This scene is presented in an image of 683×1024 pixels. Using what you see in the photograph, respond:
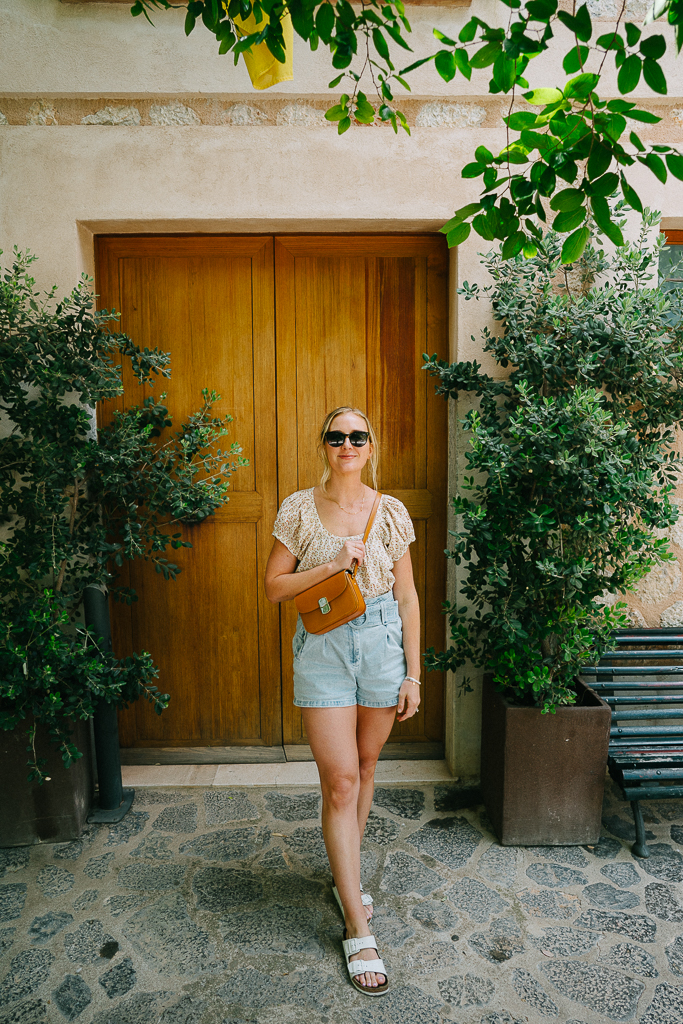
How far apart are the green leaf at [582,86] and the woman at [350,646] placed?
123 cm

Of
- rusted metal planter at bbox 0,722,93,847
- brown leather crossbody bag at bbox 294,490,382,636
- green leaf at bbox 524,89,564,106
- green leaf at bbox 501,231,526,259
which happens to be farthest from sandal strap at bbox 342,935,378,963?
green leaf at bbox 524,89,564,106

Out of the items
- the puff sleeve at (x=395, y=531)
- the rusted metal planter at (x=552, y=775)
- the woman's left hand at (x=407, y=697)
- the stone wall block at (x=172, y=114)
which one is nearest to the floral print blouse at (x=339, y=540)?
the puff sleeve at (x=395, y=531)

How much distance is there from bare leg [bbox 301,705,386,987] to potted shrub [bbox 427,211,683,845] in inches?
36.5

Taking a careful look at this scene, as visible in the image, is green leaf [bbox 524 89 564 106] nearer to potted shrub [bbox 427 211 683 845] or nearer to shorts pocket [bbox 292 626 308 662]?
potted shrub [bbox 427 211 683 845]

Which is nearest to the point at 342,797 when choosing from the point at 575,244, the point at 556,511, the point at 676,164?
the point at 556,511

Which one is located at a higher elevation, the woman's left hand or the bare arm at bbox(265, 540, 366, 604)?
the bare arm at bbox(265, 540, 366, 604)

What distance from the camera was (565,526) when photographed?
3.20 meters

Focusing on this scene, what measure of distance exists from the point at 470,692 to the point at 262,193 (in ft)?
9.13

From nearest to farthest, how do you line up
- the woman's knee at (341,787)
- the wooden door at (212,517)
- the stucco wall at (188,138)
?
the woman's knee at (341,787) → the stucco wall at (188,138) → the wooden door at (212,517)

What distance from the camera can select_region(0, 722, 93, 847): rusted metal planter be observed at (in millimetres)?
3057

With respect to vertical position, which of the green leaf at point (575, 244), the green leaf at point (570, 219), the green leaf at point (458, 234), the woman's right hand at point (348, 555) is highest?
the green leaf at point (458, 234)

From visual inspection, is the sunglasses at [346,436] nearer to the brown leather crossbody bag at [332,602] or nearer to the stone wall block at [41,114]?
the brown leather crossbody bag at [332,602]

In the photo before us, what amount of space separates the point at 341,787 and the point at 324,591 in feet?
2.28

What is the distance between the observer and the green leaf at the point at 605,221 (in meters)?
1.43
